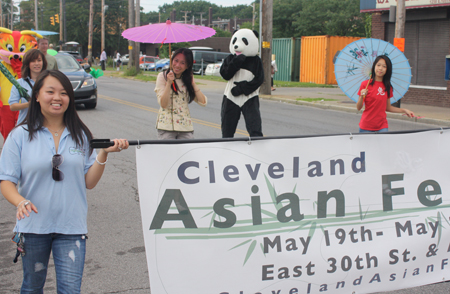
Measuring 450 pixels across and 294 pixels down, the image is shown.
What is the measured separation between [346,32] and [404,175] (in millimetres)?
41483

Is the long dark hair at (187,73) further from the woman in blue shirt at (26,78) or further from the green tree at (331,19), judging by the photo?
the green tree at (331,19)

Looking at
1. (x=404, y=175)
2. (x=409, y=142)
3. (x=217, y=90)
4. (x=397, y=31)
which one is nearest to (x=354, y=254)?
(x=404, y=175)

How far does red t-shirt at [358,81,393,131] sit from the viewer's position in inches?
236

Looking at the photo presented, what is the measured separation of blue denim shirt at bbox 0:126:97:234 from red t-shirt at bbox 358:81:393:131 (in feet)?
13.8

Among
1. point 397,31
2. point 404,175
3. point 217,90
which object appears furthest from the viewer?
point 217,90

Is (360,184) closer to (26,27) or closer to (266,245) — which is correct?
(266,245)

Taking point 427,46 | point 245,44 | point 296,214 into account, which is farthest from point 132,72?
point 296,214

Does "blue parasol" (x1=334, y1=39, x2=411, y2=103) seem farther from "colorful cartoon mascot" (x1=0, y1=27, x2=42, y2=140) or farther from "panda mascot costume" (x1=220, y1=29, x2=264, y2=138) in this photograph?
"colorful cartoon mascot" (x1=0, y1=27, x2=42, y2=140)

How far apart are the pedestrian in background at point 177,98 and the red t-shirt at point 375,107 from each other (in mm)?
2233

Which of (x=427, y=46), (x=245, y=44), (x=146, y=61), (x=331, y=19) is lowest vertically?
(x=245, y=44)

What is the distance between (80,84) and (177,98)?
32.7ft

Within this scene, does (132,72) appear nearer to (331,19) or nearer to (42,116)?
(331,19)

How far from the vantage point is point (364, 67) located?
6.74m

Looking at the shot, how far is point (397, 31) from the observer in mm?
14445
